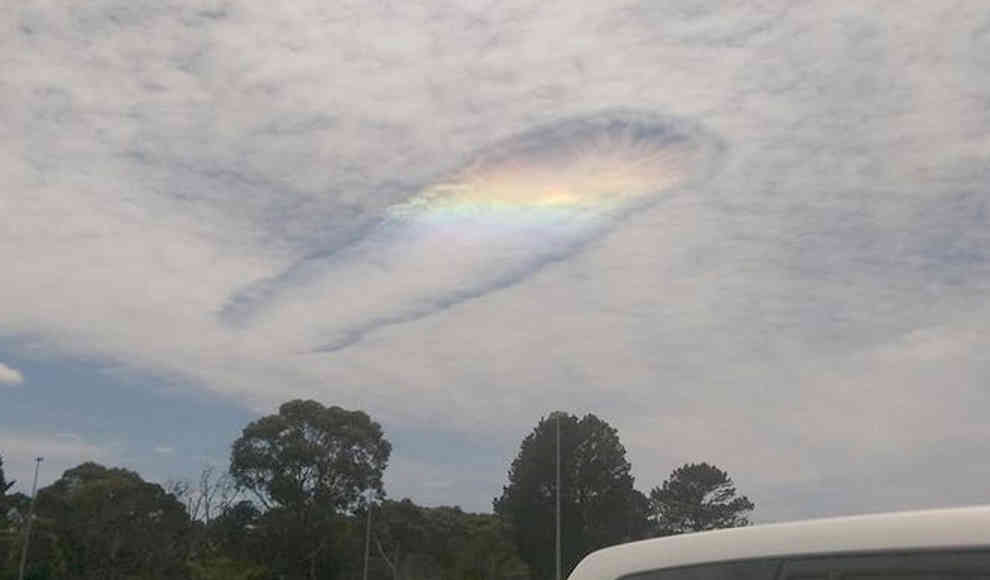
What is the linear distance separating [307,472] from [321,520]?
3.13 m

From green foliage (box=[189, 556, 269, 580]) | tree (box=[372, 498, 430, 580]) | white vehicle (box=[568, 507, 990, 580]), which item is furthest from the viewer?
tree (box=[372, 498, 430, 580])

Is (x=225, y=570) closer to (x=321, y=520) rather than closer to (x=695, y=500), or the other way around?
(x=321, y=520)

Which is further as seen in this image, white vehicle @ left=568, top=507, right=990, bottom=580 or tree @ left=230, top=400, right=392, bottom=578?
tree @ left=230, top=400, right=392, bottom=578

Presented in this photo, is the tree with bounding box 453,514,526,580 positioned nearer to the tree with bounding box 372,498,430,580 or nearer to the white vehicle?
the tree with bounding box 372,498,430,580

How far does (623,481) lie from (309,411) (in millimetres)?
20673

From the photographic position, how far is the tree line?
194 feet

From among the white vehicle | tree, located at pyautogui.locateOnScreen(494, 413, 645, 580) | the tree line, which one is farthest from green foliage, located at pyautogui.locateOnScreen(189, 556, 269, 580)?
the white vehicle

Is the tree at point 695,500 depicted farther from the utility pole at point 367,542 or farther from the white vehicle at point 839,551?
the white vehicle at point 839,551

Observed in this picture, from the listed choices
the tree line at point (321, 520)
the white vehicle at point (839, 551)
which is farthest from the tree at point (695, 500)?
the white vehicle at point (839, 551)

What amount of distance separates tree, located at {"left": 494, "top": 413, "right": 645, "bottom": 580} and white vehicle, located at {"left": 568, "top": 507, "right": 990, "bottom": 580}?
64.8m

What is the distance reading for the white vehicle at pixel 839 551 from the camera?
2432mm

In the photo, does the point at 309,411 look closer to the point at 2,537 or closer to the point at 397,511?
the point at 397,511

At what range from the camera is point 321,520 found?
2501 inches

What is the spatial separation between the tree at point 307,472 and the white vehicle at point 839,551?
61.2 metres
